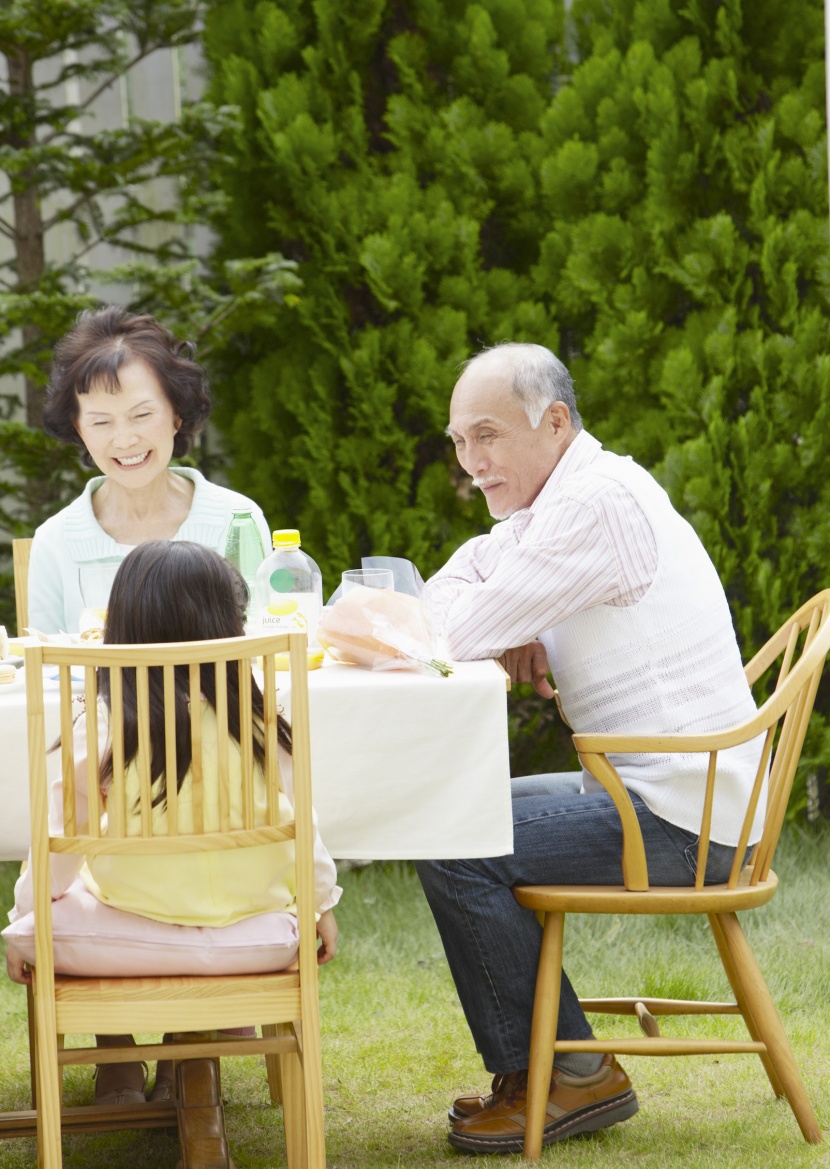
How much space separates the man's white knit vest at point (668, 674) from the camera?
2.21 metres

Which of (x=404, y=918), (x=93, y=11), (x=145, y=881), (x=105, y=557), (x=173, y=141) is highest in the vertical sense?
(x=93, y=11)

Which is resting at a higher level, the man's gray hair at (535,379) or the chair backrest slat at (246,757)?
the man's gray hair at (535,379)

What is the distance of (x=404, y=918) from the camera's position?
12.2ft

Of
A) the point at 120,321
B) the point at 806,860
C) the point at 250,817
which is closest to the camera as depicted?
the point at 250,817

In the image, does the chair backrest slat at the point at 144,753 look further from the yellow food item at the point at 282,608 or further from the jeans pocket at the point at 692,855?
the jeans pocket at the point at 692,855

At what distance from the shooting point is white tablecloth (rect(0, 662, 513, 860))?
1.92 meters

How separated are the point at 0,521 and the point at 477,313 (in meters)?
1.55

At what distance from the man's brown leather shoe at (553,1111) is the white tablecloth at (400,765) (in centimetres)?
61

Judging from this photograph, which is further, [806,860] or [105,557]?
[806,860]

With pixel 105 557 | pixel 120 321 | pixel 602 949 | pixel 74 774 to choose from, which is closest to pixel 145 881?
pixel 74 774

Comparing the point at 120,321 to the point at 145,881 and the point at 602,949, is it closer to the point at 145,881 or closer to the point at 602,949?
the point at 145,881

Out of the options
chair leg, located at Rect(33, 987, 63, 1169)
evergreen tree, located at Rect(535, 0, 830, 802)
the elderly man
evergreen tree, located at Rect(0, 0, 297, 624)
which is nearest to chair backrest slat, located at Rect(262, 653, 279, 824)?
chair leg, located at Rect(33, 987, 63, 1169)

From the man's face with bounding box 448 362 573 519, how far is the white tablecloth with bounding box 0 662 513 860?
1.86ft

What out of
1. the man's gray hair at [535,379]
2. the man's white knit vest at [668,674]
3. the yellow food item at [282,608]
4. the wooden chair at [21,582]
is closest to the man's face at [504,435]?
the man's gray hair at [535,379]
